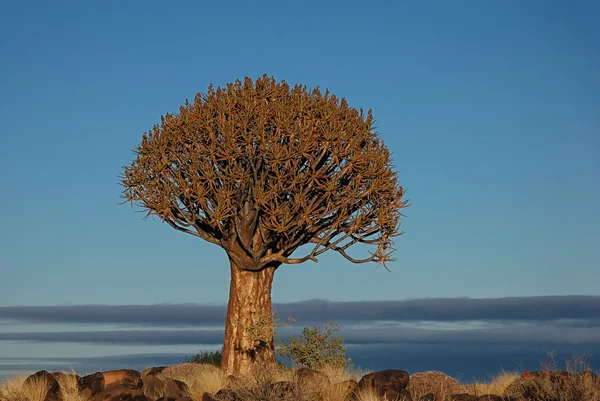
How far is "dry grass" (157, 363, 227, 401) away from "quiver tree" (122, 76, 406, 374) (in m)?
1.73

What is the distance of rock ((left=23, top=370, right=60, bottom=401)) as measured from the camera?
17.3 metres

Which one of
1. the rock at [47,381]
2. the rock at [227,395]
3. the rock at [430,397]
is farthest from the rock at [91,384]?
the rock at [430,397]

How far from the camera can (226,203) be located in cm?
2041

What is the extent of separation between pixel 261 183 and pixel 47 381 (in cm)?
753

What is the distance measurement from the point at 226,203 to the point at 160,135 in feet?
11.6

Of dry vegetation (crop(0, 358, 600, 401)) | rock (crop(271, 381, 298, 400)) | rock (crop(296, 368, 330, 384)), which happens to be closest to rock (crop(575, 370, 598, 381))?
dry vegetation (crop(0, 358, 600, 401))

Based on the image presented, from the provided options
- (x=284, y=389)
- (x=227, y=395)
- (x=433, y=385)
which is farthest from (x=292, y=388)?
(x=433, y=385)

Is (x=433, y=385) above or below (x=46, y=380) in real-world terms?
below

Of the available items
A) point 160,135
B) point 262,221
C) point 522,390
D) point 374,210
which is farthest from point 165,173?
point 522,390

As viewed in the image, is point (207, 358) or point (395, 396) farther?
point (207, 358)

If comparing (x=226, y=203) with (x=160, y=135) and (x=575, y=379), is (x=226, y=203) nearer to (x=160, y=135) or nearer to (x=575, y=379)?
(x=160, y=135)

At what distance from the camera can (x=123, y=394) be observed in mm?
15992

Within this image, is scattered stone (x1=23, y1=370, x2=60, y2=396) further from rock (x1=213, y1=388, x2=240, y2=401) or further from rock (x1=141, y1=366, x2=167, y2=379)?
rock (x1=213, y1=388, x2=240, y2=401)

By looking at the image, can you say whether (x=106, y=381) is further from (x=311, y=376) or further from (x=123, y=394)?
(x=311, y=376)
